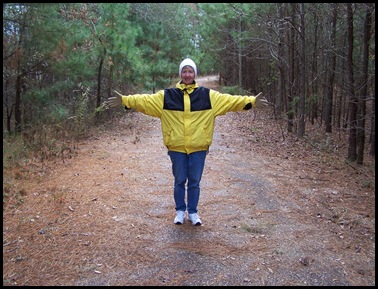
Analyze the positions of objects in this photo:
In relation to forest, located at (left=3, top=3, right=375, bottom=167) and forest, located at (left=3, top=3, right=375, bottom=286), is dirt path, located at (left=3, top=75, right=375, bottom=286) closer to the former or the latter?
forest, located at (left=3, top=3, right=375, bottom=286)

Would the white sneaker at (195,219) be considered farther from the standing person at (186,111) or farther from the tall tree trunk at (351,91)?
the tall tree trunk at (351,91)

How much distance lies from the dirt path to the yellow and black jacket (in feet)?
3.55

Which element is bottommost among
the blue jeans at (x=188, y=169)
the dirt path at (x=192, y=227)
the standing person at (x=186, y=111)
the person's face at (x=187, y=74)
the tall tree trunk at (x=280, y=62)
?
the dirt path at (x=192, y=227)

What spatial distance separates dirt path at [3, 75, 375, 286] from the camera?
10.9 feet

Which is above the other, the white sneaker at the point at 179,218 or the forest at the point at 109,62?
the forest at the point at 109,62

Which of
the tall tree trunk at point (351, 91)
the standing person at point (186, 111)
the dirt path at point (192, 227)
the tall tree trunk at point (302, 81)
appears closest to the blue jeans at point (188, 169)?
the standing person at point (186, 111)

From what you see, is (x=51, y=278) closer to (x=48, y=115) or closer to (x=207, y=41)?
(x=48, y=115)

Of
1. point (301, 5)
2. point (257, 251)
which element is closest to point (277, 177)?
point (257, 251)

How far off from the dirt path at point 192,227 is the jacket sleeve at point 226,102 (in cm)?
145

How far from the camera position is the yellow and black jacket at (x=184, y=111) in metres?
3.95

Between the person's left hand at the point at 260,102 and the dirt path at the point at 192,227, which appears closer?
the dirt path at the point at 192,227

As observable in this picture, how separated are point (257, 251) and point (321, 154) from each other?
17.8ft

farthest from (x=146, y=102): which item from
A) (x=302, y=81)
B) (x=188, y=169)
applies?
(x=302, y=81)

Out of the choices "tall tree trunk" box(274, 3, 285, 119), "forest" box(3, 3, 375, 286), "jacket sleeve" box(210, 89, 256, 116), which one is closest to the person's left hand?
"jacket sleeve" box(210, 89, 256, 116)
